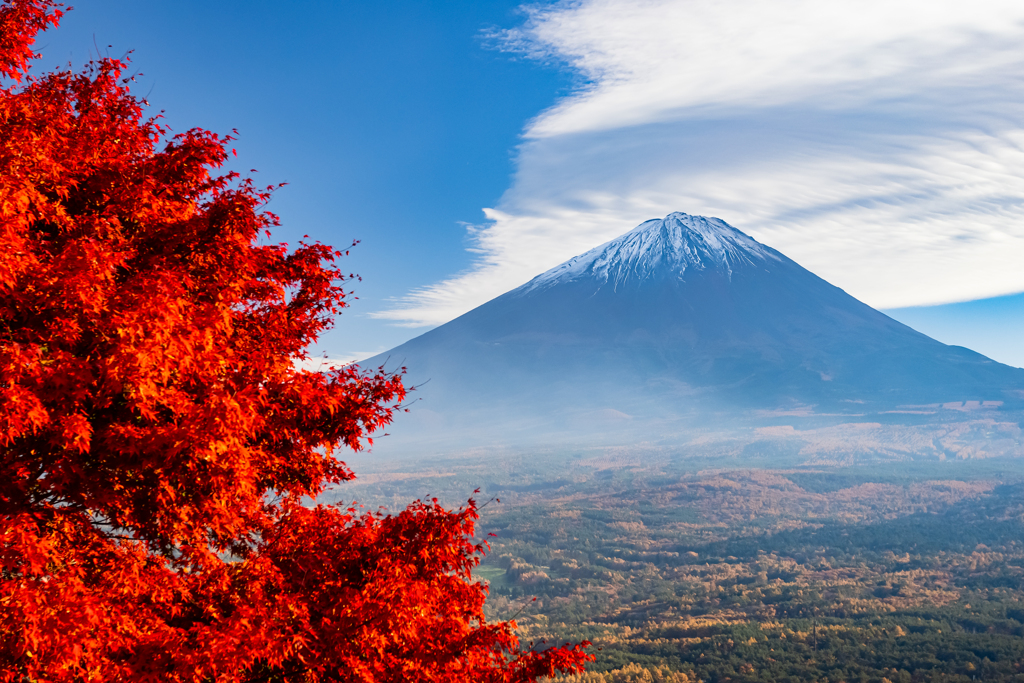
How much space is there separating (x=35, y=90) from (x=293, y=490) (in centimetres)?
508

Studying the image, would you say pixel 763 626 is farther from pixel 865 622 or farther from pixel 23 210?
pixel 23 210

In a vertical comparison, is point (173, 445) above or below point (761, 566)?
above

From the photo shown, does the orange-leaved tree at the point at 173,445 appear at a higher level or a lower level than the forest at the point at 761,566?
higher

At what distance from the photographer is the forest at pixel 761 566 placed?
46688mm

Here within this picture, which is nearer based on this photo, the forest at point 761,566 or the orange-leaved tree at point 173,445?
the orange-leaved tree at point 173,445

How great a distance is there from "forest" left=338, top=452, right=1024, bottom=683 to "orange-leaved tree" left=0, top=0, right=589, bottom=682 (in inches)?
486

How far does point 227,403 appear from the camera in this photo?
222 inches

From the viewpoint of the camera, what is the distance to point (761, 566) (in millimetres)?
86000

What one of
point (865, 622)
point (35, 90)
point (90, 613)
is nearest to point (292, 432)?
point (90, 613)

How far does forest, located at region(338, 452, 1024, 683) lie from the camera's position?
46.7 m

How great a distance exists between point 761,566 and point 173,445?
92381mm

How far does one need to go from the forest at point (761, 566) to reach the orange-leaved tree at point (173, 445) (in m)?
12.3

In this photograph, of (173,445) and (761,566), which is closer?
(173,445)

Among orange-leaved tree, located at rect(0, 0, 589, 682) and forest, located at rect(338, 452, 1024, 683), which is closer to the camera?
orange-leaved tree, located at rect(0, 0, 589, 682)
